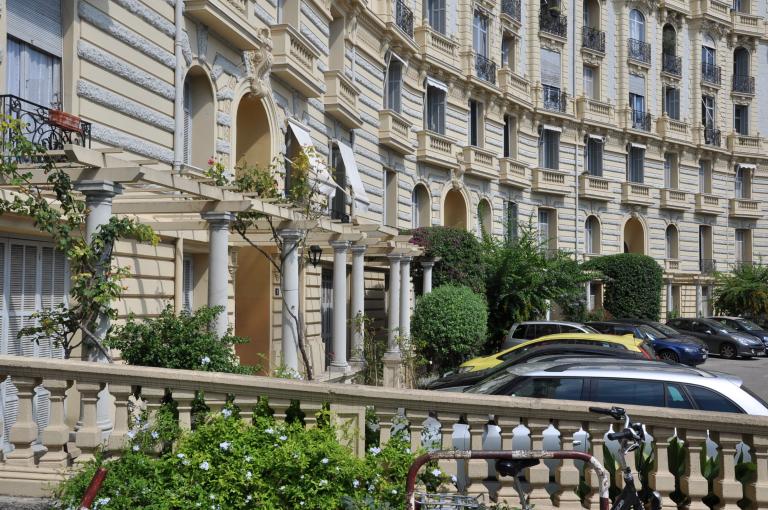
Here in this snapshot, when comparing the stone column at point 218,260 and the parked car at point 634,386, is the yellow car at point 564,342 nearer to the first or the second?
the stone column at point 218,260

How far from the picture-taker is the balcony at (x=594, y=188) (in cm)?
3688

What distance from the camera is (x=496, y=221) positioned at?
105 ft

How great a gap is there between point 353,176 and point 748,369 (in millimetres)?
15453

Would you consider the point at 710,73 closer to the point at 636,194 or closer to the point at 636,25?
the point at 636,25

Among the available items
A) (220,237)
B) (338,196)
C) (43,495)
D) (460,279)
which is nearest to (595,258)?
(460,279)

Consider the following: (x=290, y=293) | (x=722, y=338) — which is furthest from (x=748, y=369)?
(x=290, y=293)

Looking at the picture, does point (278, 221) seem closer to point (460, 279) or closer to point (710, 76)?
point (460, 279)

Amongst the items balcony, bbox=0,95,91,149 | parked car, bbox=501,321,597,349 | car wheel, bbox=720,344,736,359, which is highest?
balcony, bbox=0,95,91,149

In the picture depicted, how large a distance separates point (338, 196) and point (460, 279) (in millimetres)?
4788

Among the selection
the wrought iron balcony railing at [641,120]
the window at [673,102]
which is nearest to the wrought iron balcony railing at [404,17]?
the wrought iron balcony railing at [641,120]

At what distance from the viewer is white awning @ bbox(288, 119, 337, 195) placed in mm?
14531

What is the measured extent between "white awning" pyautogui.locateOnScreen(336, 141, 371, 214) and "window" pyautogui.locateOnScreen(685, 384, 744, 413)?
43.1 ft

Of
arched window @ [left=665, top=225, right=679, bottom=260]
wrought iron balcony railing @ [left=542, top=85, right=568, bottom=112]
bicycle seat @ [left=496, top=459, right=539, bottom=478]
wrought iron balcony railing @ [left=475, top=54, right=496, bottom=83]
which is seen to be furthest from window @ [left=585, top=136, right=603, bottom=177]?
bicycle seat @ [left=496, top=459, right=539, bottom=478]

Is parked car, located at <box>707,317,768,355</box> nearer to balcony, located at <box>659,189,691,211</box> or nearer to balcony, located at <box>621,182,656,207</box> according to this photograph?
balcony, located at <box>621,182,656,207</box>
